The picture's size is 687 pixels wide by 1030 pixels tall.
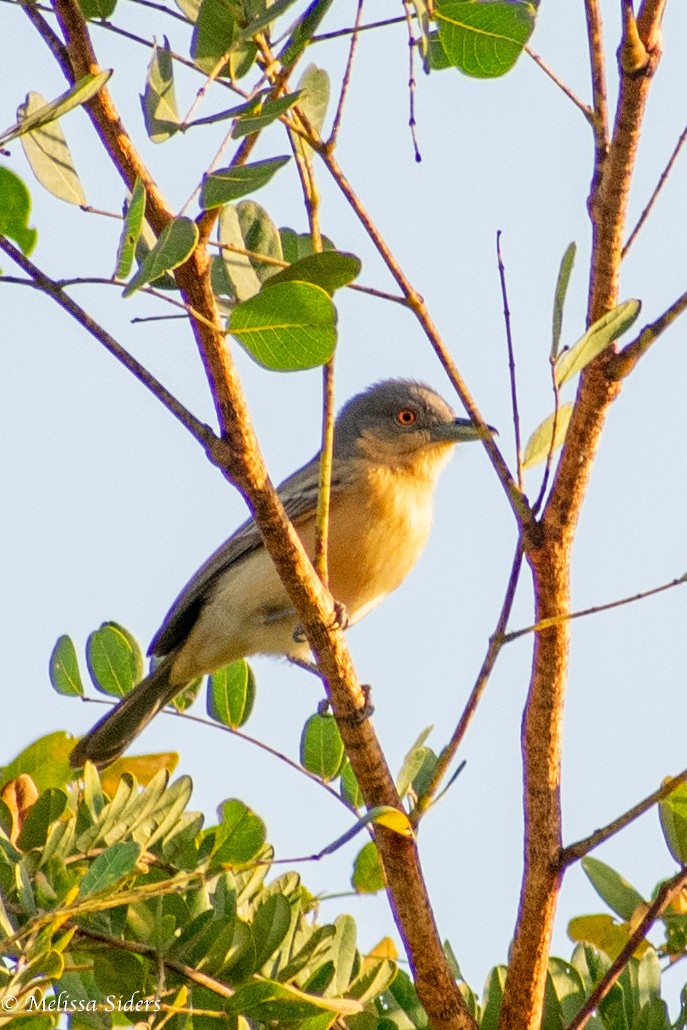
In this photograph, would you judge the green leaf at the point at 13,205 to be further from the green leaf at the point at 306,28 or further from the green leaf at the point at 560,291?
the green leaf at the point at 560,291

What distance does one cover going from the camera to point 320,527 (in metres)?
3.41

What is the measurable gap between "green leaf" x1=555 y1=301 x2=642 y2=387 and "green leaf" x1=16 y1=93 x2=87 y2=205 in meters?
1.13

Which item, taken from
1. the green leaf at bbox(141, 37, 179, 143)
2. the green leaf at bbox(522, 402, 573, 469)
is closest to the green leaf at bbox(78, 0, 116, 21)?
the green leaf at bbox(141, 37, 179, 143)

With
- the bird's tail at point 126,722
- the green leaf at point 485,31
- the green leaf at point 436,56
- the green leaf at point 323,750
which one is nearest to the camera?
the green leaf at point 485,31

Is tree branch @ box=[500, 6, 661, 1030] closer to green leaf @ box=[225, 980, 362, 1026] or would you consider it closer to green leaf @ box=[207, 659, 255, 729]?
green leaf @ box=[225, 980, 362, 1026]

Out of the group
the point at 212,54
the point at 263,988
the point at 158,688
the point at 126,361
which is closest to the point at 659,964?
the point at 263,988

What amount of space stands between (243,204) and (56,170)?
1.72ft

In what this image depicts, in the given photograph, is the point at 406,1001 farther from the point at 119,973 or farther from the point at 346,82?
the point at 346,82

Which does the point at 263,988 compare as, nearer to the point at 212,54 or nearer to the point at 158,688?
the point at 212,54

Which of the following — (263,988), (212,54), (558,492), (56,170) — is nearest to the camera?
(212,54)

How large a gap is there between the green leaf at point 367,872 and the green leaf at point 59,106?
2303 mm

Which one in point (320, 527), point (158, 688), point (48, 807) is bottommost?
point (48, 807)

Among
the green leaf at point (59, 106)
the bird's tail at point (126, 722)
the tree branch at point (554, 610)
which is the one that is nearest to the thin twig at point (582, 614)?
the tree branch at point (554, 610)

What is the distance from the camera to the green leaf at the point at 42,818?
3.29 m
